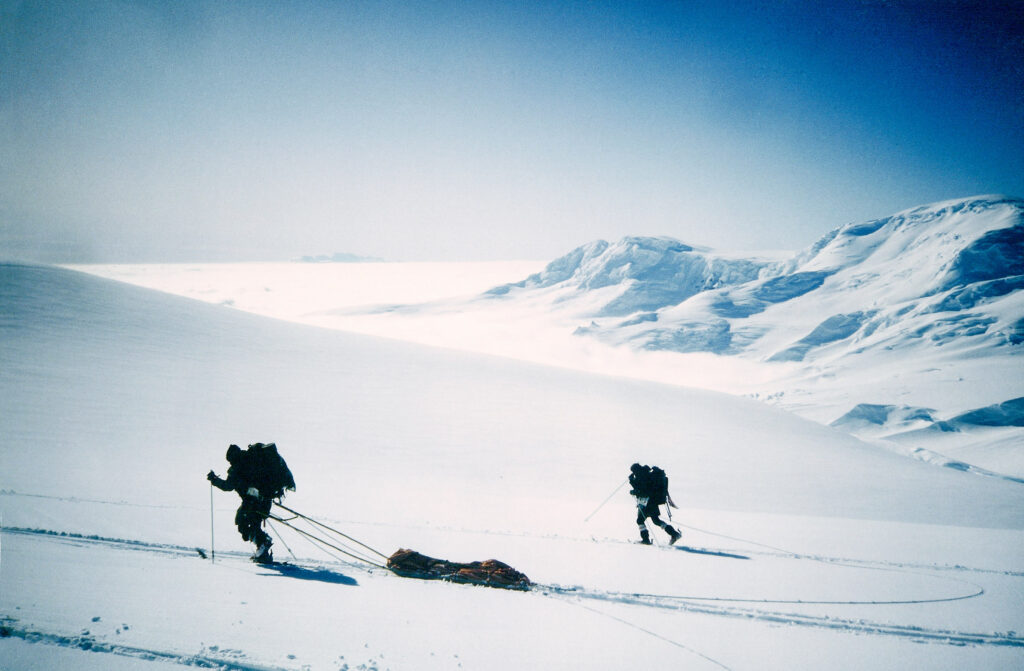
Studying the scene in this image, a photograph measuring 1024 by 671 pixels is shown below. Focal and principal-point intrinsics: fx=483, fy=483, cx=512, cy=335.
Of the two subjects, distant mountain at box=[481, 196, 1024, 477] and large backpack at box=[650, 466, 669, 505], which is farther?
distant mountain at box=[481, 196, 1024, 477]

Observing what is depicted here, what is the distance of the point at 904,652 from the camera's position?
5.08m

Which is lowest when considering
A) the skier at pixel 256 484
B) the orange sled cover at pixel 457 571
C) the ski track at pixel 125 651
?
the orange sled cover at pixel 457 571

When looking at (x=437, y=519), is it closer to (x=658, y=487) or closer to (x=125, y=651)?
(x=658, y=487)

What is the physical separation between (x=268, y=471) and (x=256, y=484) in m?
0.21

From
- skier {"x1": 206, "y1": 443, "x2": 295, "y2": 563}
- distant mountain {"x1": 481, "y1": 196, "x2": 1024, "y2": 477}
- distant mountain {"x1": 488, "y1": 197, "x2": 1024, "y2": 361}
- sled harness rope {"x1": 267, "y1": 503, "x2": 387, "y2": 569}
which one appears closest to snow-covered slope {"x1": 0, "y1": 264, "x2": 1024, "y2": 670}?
sled harness rope {"x1": 267, "y1": 503, "x2": 387, "y2": 569}

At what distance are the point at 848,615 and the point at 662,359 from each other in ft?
321

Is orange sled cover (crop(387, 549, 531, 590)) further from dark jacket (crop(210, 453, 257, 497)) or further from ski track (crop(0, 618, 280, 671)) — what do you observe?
ski track (crop(0, 618, 280, 671))

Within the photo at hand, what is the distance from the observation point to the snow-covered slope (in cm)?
439

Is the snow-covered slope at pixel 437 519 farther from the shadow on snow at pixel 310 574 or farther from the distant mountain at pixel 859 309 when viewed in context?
the distant mountain at pixel 859 309

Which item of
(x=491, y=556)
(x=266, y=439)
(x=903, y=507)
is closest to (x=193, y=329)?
(x=266, y=439)

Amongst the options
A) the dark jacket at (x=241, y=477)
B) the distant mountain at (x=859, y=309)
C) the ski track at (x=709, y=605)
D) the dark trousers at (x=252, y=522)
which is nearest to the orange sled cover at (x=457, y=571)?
the ski track at (x=709, y=605)

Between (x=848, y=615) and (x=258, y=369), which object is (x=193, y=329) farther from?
(x=848, y=615)

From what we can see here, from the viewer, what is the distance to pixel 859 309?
8944cm

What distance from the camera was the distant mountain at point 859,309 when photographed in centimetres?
4919
